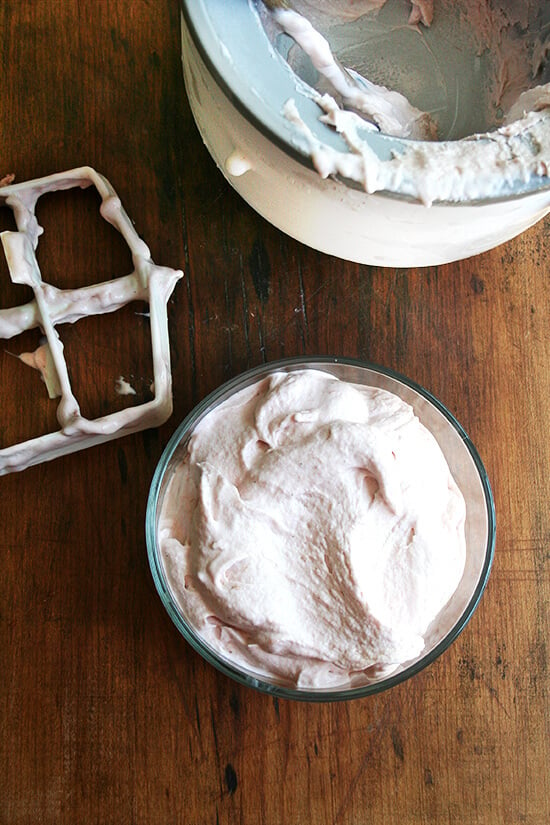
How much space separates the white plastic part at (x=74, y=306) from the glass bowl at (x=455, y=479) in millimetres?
67

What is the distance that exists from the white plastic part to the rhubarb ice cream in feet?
0.34

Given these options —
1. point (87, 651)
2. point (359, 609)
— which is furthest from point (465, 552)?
point (87, 651)

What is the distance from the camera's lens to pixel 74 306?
0.79m

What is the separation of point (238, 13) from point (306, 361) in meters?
0.31

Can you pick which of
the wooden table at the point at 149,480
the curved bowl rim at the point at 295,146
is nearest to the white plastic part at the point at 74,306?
the wooden table at the point at 149,480

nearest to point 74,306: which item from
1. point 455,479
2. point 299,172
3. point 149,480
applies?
point 149,480

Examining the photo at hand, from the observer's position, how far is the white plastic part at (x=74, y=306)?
0.76m

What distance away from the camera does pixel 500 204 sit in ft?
1.90

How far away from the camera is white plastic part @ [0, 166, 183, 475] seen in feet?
2.50

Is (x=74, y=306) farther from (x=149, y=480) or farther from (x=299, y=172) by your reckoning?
(x=299, y=172)

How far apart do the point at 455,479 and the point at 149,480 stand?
11.8 inches

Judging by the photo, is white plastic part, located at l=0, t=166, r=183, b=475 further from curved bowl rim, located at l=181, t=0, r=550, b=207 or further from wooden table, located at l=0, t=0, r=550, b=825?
curved bowl rim, located at l=181, t=0, r=550, b=207

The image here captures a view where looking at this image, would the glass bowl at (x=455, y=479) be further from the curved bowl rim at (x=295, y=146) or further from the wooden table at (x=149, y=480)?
the curved bowl rim at (x=295, y=146)

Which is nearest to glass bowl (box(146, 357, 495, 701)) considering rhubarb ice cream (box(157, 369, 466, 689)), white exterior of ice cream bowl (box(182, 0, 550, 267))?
rhubarb ice cream (box(157, 369, 466, 689))
